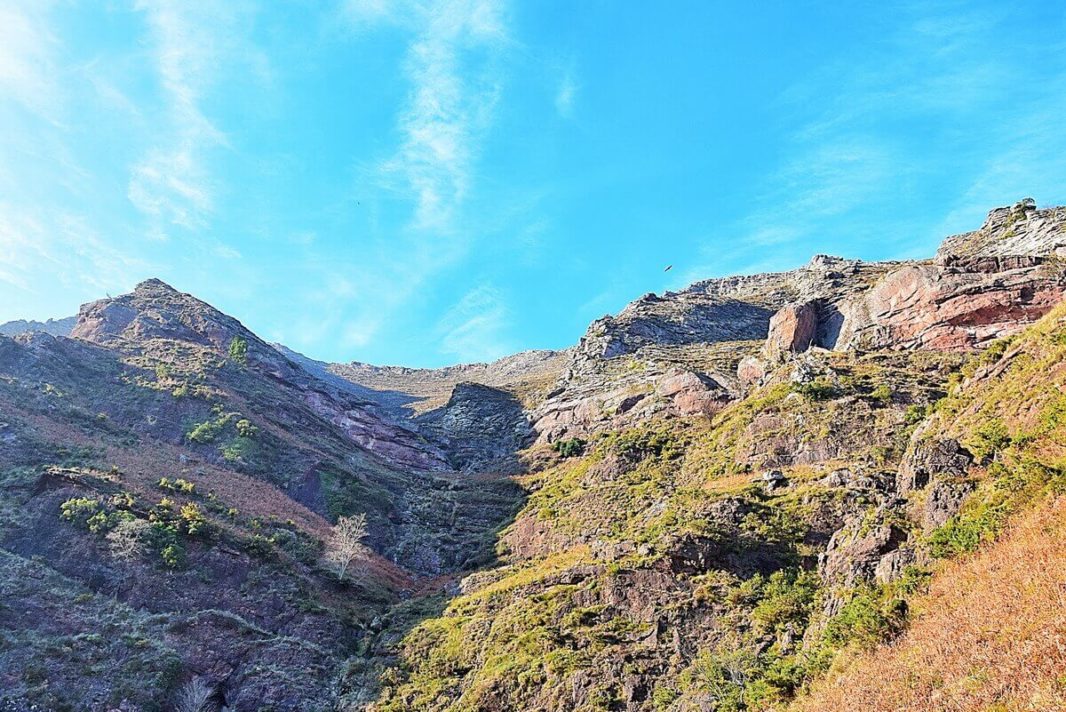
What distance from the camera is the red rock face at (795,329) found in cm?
6106

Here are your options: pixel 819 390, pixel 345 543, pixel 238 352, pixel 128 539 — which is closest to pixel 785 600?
pixel 819 390

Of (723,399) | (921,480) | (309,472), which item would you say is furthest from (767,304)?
(921,480)

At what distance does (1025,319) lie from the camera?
44.7m

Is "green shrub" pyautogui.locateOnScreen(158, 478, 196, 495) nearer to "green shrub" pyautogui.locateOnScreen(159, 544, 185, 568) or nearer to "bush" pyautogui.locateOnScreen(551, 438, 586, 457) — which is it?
"green shrub" pyautogui.locateOnScreen(159, 544, 185, 568)

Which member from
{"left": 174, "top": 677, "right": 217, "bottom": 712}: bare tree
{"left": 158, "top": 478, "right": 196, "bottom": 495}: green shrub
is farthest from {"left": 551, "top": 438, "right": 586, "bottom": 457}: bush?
{"left": 174, "top": 677, "right": 217, "bottom": 712}: bare tree

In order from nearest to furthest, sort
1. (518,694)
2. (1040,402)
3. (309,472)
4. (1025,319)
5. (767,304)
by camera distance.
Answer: (1040,402), (518,694), (1025,319), (309,472), (767,304)

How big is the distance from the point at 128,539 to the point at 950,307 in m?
59.6

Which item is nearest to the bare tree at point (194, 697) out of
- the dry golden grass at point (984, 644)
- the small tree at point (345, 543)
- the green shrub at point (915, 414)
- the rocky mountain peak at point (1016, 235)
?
the small tree at point (345, 543)

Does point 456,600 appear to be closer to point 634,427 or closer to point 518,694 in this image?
point 518,694

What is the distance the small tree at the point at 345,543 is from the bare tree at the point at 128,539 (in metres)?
11.2

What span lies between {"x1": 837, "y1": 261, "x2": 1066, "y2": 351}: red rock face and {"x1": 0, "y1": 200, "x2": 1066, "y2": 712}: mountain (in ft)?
0.75

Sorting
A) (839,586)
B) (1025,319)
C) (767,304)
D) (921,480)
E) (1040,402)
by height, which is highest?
(767,304)

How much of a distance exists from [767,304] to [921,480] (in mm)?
91597

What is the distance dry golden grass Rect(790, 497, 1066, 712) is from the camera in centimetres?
934
